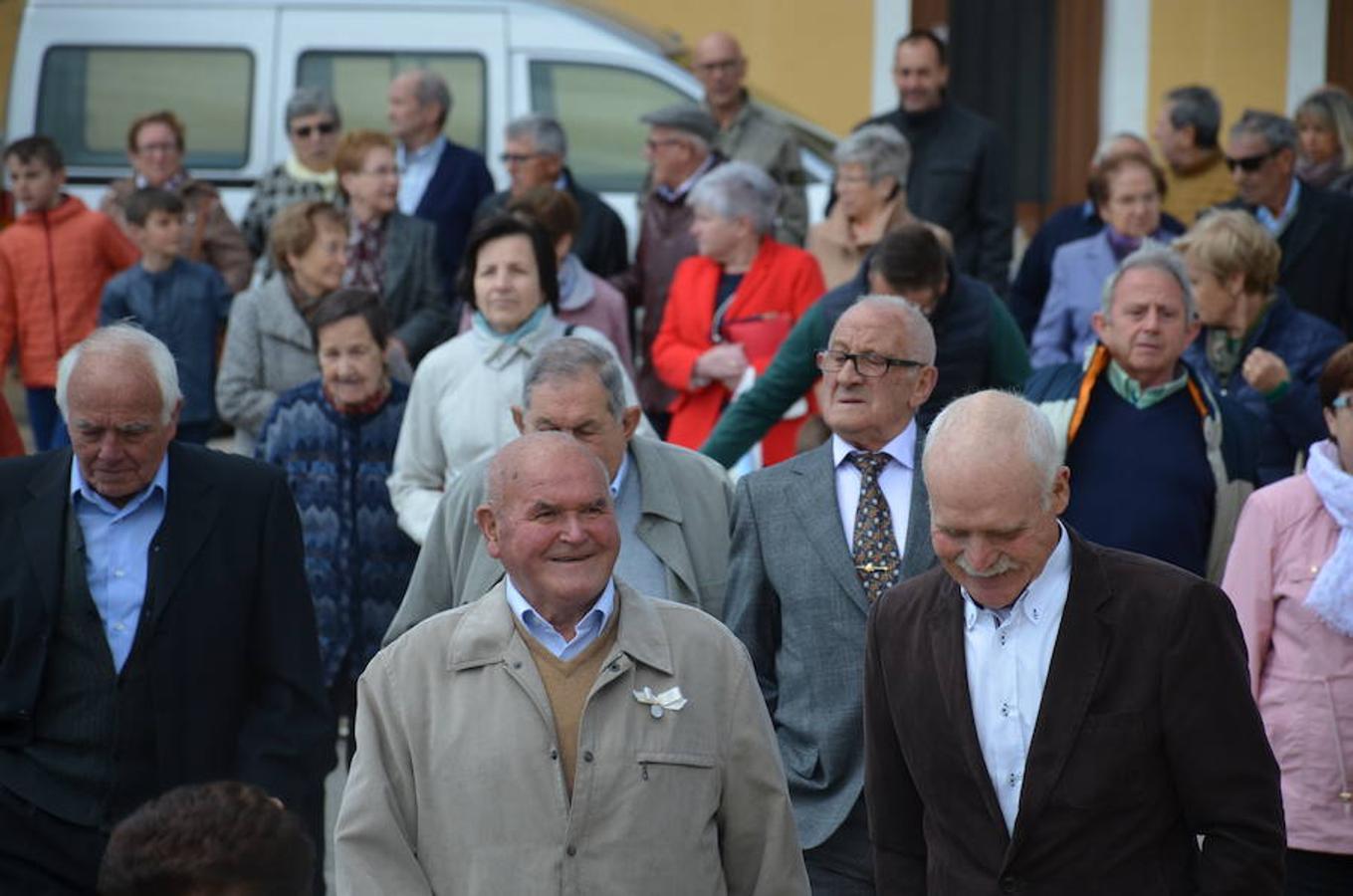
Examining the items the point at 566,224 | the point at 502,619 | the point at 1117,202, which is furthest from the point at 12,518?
the point at 1117,202

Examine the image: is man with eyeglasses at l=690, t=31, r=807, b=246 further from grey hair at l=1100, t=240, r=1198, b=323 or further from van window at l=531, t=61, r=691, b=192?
grey hair at l=1100, t=240, r=1198, b=323

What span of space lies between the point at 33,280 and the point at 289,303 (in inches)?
100

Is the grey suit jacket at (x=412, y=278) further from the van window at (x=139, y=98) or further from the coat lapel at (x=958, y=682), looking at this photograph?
the coat lapel at (x=958, y=682)

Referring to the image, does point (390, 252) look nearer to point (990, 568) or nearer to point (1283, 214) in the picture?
point (1283, 214)

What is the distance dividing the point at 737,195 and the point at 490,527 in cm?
466

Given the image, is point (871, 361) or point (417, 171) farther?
point (417, 171)

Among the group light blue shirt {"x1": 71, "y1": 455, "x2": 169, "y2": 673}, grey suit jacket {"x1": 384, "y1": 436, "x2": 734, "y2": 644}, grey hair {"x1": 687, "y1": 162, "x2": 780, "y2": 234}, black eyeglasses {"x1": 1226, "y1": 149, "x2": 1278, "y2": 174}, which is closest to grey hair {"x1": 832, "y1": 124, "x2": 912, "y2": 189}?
grey hair {"x1": 687, "y1": 162, "x2": 780, "y2": 234}

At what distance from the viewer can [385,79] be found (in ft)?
45.7

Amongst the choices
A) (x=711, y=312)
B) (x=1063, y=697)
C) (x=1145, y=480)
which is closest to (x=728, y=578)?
(x=1145, y=480)

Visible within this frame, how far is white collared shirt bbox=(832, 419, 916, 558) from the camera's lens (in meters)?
6.04

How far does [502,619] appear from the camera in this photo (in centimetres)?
480

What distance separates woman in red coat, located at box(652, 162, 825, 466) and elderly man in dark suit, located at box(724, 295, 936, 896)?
3133 mm

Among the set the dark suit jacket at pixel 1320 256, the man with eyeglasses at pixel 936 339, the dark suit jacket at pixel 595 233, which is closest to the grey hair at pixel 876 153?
the dark suit jacket at pixel 1320 256

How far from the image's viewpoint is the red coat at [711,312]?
9.45 metres
